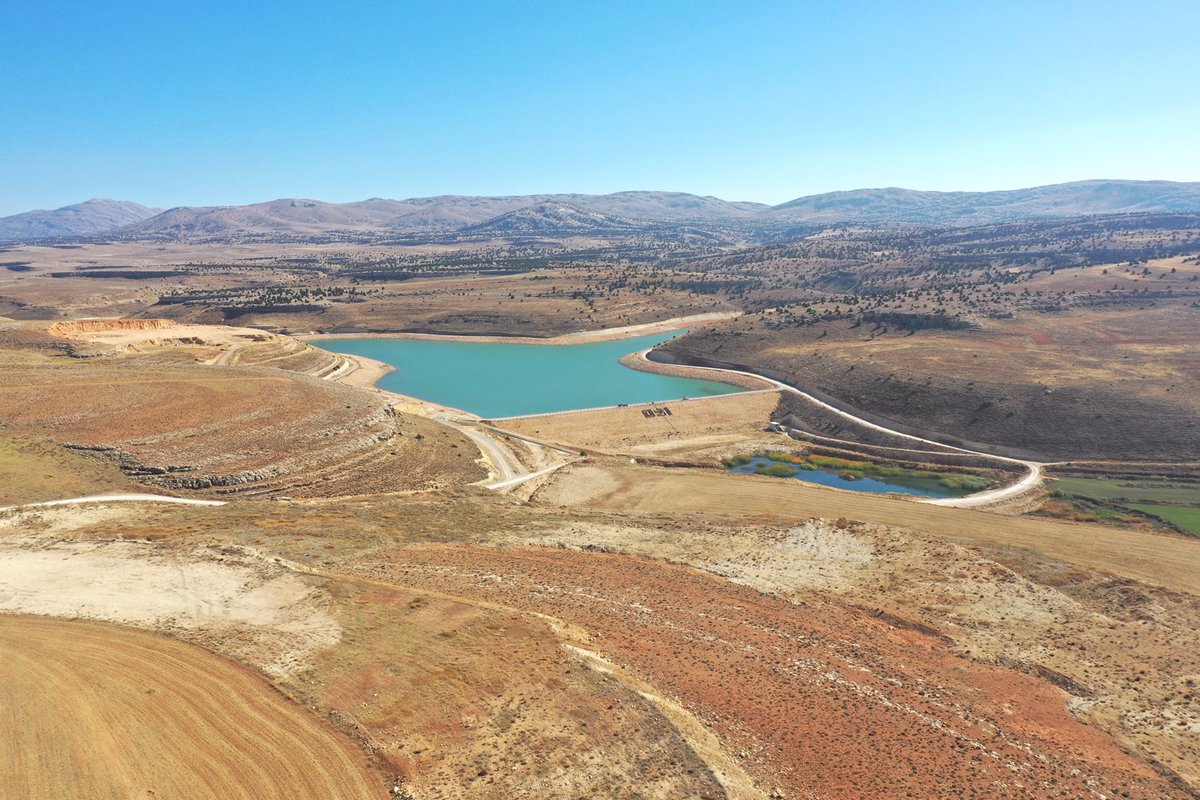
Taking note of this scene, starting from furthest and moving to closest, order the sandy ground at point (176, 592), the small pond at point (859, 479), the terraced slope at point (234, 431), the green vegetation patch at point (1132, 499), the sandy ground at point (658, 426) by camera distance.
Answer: the sandy ground at point (658, 426) < the small pond at point (859, 479) < the green vegetation patch at point (1132, 499) < the terraced slope at point (234, 431) < the sandy ground at point (176, 592)

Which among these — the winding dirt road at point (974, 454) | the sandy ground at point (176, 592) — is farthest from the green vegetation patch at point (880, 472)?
the sandy ground at point (176, 592)

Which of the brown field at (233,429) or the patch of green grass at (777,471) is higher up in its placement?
the brown field at (233,429)

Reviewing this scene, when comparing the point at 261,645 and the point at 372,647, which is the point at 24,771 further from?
the point at 372,647

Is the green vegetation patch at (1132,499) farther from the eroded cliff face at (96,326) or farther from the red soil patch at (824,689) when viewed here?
the eroded cliff face at (96,326)

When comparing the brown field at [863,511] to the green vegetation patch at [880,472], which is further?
the green vegetation patch at [880,472]

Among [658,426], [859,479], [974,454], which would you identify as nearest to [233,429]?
[658,426]

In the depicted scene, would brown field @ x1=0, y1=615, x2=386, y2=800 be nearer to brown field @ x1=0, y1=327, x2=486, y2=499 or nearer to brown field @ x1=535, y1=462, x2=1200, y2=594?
brown field @ x1=0, y1=327, x2=486, y2=499
